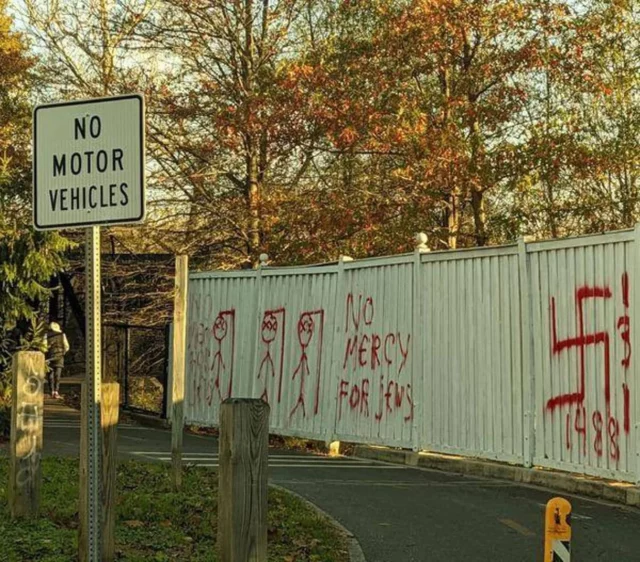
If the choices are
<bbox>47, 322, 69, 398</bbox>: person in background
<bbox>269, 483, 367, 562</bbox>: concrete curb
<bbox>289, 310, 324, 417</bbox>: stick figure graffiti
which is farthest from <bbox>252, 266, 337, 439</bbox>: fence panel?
<bbox>47, 322, 69, 398</bbox>: person in background

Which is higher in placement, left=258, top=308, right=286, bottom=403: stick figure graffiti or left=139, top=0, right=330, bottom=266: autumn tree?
left=139, top=0, right=330, bottom=266: autumn tree

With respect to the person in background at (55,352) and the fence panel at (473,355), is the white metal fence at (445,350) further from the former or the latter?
the person in background at (55,352)

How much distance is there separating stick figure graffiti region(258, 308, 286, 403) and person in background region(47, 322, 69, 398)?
6459mm

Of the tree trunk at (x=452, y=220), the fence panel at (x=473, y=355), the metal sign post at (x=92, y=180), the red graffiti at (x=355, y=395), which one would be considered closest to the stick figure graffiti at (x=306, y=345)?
the red graffiti at (x=355, y=395)

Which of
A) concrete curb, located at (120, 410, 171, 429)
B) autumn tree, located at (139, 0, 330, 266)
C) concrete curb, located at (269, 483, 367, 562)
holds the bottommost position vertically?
concrete curb, located at (269, 483, 367, 562)

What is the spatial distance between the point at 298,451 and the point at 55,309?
1194 cm

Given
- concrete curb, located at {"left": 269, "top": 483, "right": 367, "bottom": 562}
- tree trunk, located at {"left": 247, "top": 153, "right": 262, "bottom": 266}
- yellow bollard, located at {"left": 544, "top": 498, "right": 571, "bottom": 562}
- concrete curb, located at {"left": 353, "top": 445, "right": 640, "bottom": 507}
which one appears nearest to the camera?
yellow bollard, located at {"left": 544, "top": 498, "right": 571, "bottom": 562}

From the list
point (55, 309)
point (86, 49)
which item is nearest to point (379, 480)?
point (86, 49)

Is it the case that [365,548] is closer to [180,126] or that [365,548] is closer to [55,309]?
[180,126]

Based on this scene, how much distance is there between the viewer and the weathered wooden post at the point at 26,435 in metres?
8.78

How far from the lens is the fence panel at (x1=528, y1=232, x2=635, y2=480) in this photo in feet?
36.4

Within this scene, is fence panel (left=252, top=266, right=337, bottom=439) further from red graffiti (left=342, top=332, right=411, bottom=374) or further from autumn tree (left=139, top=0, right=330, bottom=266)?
autumn tree (left=139, top=0, right=330, bottom=266)

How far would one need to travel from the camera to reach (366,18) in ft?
64.4

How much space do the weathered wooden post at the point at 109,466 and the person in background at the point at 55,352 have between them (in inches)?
589
